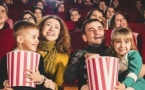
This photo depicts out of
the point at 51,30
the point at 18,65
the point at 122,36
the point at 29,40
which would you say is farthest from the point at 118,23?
the point at 18,65

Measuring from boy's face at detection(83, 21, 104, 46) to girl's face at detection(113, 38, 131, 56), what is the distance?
2.6 inches

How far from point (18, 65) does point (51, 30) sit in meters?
0.27

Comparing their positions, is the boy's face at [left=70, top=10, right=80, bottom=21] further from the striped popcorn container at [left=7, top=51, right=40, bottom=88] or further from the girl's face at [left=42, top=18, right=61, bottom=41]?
the striped popcorn container at [left=7, top=51, right=40, bottom=88]

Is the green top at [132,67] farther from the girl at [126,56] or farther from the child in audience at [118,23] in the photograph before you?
the child in audience at [118,23]

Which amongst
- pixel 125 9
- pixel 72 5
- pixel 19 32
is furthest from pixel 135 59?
pixel 72 5

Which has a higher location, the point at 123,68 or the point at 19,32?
the point at 19,32

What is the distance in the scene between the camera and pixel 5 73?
85cm

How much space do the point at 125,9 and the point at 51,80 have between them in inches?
66.1

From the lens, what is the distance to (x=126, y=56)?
3.10ft

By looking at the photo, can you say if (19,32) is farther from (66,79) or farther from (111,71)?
(111,71)

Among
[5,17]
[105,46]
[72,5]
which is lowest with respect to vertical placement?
[105,46]

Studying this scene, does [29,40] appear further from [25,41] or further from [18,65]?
[18,65]

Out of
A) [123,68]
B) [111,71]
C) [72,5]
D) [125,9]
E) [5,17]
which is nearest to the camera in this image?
[111,71]

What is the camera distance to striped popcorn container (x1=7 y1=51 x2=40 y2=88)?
2.54 feet
